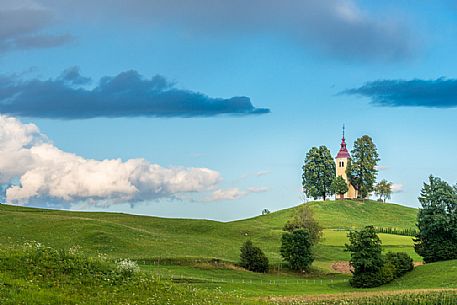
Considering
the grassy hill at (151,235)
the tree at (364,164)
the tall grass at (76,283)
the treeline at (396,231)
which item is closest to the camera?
the tall grass at (76,283)

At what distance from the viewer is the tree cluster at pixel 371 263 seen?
244 ft

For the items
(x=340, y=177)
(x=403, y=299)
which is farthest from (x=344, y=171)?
(x=403, y=299)

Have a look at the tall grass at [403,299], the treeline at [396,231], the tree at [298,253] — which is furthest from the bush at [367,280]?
the treeline at [396,231]

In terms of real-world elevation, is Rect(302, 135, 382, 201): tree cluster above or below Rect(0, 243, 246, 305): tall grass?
above

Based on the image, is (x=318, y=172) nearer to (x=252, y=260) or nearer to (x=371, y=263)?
(x=252, y=260)

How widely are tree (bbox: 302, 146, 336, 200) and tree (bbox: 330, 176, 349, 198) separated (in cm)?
304

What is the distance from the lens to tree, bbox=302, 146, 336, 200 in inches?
7205

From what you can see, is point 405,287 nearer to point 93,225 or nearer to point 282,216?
point 93,225

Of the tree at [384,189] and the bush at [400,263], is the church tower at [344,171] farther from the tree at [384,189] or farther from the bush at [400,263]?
the bush at [400,263]

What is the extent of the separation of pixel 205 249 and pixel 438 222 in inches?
1370

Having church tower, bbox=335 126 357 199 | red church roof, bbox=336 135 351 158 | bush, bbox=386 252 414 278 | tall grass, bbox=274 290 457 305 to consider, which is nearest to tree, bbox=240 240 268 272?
bush, bbox=386 252 414 278

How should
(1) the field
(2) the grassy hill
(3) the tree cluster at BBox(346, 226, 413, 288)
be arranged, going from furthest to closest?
(2) the grassy hill → (3) the tree cluster at BBox(346, 226, 413, 288) → (1) the field

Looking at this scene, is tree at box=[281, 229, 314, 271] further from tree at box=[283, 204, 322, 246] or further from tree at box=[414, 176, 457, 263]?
tree at box=[414, 176, 457, 263]

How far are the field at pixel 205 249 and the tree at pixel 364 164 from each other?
78.7ft
